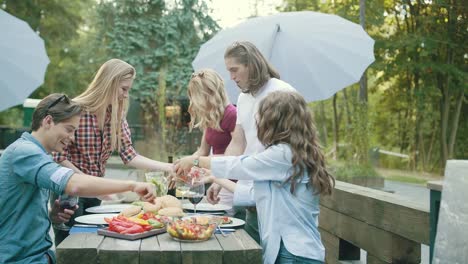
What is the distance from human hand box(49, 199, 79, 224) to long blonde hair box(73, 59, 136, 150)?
2.28ft

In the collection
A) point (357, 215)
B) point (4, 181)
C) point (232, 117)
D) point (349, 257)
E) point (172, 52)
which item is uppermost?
point (172, 52)

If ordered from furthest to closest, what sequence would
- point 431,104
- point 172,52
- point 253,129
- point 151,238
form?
point 172,52 → point 431,104 → point 253,129 → point 151,238

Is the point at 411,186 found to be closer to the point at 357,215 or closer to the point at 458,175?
the point at 357,215

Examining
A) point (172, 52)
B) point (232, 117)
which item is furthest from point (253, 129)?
point (172, 52)

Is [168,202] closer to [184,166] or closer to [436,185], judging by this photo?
[184,166]

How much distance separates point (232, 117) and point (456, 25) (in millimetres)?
20180

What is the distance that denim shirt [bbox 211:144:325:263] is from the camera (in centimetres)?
312

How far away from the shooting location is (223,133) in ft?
15.1

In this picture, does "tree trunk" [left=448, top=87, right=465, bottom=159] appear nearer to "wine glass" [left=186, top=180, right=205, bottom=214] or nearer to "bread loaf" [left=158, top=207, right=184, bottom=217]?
"wine glass" [left=186, top=180, right=205, bottom=214]

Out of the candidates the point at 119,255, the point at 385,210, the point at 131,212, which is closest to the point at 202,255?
the point at 119,255

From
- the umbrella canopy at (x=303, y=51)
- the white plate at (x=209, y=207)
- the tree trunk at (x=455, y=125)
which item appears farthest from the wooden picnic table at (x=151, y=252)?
the tree trunk at (x=455, y=125)

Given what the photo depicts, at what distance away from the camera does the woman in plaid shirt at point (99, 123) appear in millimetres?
4004

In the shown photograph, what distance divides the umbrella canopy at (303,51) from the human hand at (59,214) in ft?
8.75

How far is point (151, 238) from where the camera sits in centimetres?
289
